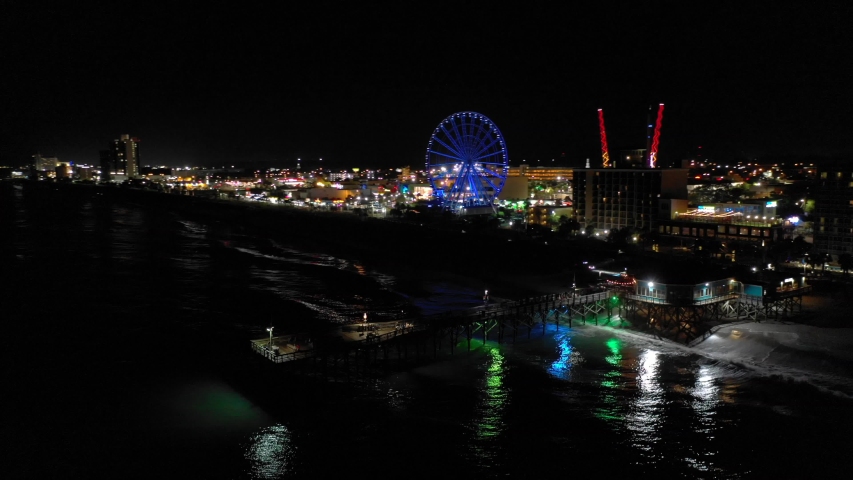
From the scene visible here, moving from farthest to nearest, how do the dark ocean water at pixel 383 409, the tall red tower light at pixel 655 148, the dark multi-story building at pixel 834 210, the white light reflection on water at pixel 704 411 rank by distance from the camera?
the tall red tower light at pixel 655 148 < the dark multi-story building at pixel 834 210 < the white light reflection on water at pixel 704 411 < the dark ocean water at pixel 383 409

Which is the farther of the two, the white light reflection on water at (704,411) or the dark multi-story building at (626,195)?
the dark multi-story building at (626,195)

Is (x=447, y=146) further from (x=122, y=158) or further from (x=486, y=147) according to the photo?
Result: (x=122, y=158)

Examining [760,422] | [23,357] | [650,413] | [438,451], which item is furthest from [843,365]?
[23,357]

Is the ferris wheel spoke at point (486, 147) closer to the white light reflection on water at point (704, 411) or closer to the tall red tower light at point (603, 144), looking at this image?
the tall red tower light at point (603, 144)

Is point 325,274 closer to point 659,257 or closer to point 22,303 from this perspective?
point 22,303

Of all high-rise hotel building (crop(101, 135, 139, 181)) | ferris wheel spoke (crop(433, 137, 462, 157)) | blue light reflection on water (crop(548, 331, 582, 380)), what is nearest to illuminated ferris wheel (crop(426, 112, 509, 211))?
ferris wheel spoke (crop(433, 137, 462, 157))

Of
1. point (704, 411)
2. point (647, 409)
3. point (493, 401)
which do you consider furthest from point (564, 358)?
point (704, 411)

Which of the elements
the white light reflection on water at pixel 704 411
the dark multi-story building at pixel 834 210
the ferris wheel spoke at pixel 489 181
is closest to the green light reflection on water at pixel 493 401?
the white light reflection on water at pixel 704 411
